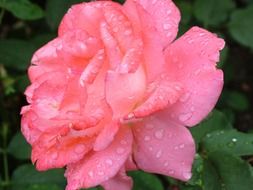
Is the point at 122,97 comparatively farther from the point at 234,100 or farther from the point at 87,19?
the point at 234,100

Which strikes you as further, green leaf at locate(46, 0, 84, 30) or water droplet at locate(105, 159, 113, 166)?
green leaf at locate(46, 0, 84, 30)

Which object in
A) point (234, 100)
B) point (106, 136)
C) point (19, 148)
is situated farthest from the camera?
point (234, 100)

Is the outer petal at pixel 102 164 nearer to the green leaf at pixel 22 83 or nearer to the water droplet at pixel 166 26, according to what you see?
the water droplet at pixel 166 26

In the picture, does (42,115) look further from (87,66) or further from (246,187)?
(246,187)

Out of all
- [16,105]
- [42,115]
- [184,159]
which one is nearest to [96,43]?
[42,115]

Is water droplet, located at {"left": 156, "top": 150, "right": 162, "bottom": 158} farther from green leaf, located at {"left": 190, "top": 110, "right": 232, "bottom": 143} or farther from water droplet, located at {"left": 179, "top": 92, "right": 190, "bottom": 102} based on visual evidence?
green leaf, located at {"left": 190, "top": 110, "right": 232, "bottom": 143}

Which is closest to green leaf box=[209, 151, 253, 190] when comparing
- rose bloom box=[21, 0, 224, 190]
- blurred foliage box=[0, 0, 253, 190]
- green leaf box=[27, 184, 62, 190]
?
blurred foliage box=[0, 0, 253, 190]

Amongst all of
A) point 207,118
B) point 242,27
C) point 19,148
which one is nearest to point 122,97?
point 207,118

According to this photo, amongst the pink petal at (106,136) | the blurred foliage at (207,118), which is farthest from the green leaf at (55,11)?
the pink petal at (106,136)
